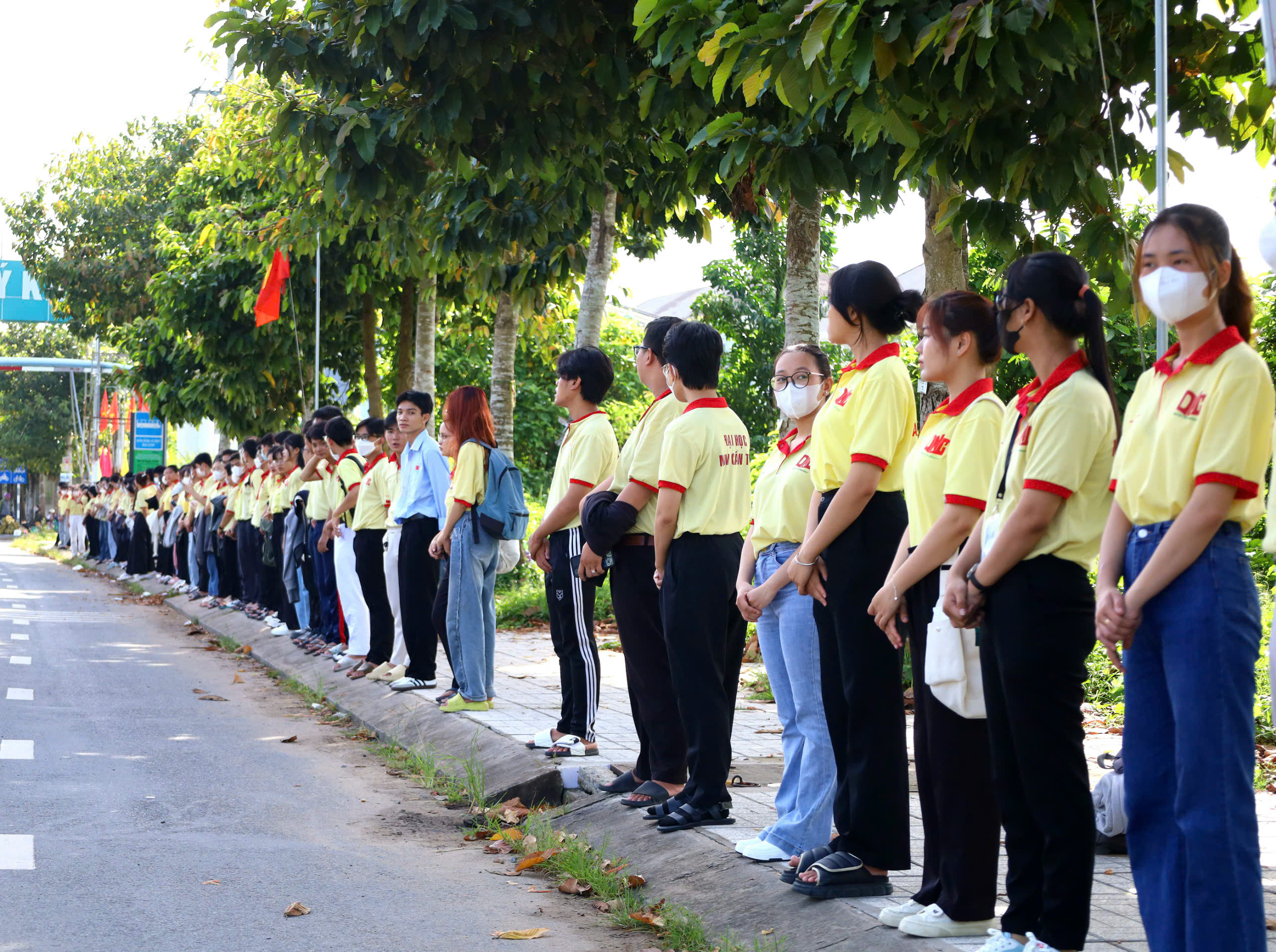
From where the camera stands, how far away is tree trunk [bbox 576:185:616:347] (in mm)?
12367

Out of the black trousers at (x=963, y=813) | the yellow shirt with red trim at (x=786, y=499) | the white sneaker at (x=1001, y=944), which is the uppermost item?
the yellow shirt with red trim at (x=786, y=499)

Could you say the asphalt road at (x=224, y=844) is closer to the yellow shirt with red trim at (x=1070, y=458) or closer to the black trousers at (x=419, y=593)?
the black trousers at (x=419, y=593)

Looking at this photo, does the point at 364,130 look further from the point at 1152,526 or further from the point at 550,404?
the point at 550,404

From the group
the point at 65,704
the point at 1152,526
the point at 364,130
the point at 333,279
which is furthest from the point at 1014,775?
the point at 333,279

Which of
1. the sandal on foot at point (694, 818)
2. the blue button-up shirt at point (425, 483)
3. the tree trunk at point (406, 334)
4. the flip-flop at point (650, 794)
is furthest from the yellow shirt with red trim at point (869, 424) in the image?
the tree trunk at point (406, 334)

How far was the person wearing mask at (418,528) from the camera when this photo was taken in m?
10.1

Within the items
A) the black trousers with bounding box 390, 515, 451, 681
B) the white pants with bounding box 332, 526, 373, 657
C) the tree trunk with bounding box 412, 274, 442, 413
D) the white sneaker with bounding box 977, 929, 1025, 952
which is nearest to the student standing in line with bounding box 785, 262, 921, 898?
the white sneaker with bounding box 977, 929, 1025, 952

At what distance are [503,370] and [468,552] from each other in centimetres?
718

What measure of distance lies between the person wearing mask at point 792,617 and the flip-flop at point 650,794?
2.97 ft

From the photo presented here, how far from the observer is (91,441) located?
59.0 m

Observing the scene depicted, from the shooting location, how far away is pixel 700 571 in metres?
5.82

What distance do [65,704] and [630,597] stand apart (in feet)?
18.6

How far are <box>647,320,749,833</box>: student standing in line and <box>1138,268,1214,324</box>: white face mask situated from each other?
2529mm

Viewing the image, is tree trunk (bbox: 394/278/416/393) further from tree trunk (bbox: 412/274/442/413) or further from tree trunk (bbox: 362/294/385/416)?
tree trunk (bbox: 412/274/442/413)
